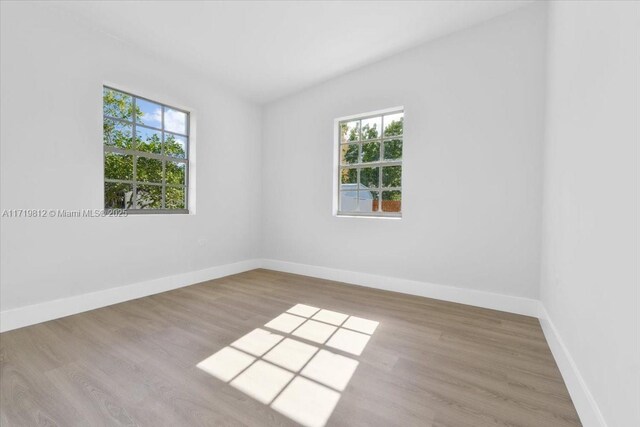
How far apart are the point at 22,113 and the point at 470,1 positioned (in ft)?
14.4

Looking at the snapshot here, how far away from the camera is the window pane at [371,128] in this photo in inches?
A: 160

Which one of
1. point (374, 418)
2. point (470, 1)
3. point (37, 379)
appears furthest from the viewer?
point (470, 1)

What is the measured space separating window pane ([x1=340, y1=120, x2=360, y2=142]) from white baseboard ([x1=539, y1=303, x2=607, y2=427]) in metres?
3.17

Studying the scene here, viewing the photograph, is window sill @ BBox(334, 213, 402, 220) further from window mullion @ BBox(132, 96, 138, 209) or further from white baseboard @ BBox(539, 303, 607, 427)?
window mullion @ BBox(132, 96, 138, 209)

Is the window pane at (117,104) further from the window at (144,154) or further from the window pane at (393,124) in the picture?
the window pane at (393,124)

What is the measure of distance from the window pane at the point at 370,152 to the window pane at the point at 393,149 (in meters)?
0.14

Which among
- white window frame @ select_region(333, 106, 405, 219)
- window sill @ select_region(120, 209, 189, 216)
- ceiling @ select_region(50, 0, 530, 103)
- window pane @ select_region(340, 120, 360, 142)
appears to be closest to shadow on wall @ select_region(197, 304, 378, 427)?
white window frame @ select_region(333, 106, 405, 219)

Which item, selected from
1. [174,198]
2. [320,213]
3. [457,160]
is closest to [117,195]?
[174,198]

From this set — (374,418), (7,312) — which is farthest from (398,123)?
(7,312)

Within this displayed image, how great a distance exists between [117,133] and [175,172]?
31.4 inches

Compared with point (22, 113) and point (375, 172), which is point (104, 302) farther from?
point (375, 172)

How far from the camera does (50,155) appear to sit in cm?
266

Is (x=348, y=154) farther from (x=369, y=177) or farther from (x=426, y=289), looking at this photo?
(x=426, y=289)

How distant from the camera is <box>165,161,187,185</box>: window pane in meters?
3.80
